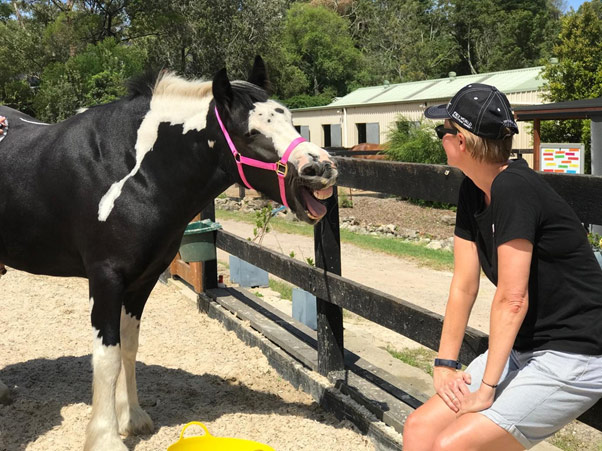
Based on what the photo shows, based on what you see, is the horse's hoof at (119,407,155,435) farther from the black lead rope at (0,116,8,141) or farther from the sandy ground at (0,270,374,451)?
the black lead rope at (0,116,8,141)

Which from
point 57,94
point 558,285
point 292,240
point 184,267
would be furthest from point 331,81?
point 558,285

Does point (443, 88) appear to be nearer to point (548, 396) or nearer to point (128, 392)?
point (128, 392)

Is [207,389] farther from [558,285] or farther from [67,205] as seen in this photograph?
[558,285]

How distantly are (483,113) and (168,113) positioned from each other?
188 cm

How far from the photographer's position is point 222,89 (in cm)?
305

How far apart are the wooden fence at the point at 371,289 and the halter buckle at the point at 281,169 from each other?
26.0 inches

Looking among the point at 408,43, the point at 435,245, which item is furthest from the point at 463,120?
the point at 408,43

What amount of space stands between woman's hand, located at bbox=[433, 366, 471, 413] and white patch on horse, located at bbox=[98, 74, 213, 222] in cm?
177

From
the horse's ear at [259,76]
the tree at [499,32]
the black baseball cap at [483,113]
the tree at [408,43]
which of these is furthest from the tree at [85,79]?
the tree at [408,43]

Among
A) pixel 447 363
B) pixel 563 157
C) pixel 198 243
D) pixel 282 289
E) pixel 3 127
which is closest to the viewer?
pixel 447 363

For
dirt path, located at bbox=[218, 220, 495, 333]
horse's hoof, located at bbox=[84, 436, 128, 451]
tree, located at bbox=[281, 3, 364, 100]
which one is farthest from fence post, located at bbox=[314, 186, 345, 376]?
tree, located at bbox=[281, 3, 364, 100]

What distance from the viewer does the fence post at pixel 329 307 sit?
3863 millimetres

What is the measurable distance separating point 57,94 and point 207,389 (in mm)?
21831

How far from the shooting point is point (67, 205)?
343 centimetres
